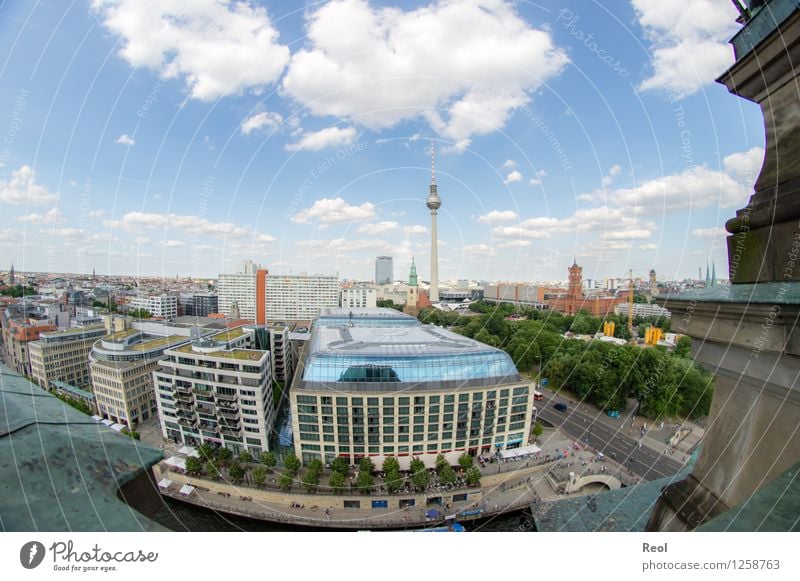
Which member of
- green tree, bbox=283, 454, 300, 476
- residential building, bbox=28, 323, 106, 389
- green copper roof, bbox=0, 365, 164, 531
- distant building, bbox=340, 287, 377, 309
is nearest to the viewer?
green copper roof, bbox=0, 365, 164, 531

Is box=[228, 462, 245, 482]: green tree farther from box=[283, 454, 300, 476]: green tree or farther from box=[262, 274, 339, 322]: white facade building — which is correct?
box=[262, 274, 339, 322]: white facade building

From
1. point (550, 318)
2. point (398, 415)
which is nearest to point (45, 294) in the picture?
point (398, 415)

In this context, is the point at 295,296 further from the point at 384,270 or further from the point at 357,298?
the point at 384,270

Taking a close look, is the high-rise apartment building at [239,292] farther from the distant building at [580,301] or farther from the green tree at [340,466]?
the distant building at [580,301]
